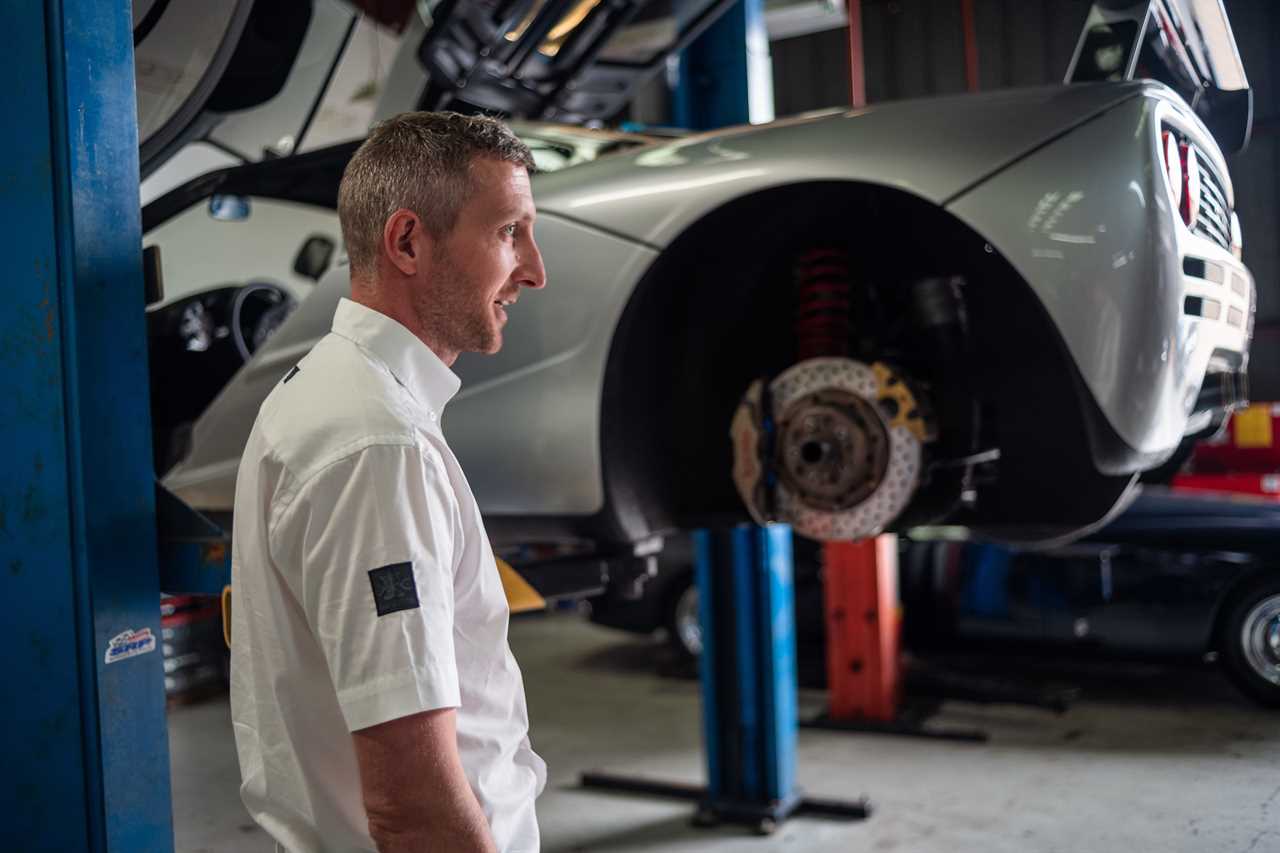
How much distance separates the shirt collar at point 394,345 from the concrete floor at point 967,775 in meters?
1.91

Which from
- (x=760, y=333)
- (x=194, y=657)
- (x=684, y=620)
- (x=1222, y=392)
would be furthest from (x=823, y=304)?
(x=194, y=657)

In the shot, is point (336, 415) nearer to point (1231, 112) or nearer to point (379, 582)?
point (379, 582)

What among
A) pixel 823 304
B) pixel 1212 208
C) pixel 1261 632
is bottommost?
pixel 1261 632

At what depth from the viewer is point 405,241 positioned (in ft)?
3.37

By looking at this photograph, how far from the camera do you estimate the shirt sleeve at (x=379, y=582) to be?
0.88 m

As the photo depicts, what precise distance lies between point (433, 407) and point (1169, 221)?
137 centimetres

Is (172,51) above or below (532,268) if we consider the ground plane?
above

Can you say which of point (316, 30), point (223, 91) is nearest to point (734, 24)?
point (316, 30)

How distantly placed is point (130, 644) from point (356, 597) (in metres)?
0.83

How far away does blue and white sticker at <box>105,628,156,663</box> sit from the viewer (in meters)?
1.52

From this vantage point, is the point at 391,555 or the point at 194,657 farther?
the point at 194,657

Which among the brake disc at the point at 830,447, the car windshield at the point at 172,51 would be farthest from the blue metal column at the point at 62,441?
the brake disc at the point at 830,447

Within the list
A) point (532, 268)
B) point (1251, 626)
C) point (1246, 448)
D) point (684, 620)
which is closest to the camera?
point (532, 268)

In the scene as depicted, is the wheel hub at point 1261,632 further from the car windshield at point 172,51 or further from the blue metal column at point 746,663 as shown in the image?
the car windshield at point 172,51
